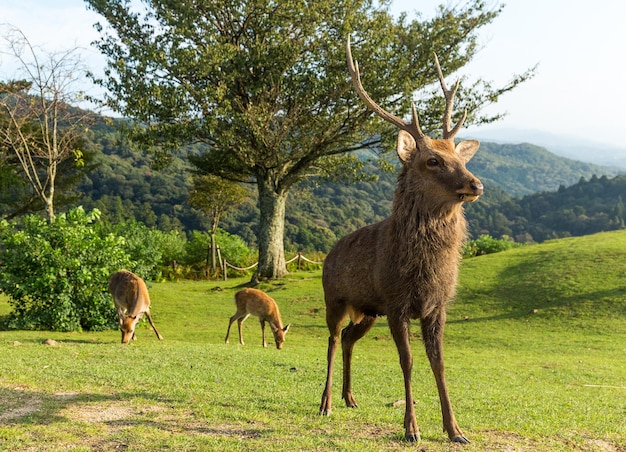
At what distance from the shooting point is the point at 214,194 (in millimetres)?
29734

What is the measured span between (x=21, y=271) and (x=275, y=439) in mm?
10974

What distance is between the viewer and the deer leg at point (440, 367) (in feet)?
15.4

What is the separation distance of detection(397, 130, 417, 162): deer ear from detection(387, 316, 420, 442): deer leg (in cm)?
136

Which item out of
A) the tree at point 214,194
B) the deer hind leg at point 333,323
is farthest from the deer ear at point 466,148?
the tree at point 214,194

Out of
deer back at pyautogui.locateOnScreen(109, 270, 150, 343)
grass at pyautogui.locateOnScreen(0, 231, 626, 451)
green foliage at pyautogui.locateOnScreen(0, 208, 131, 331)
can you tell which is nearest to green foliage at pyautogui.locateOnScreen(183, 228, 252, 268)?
grass at pyautogui.locateOnScreen(0, 231, 626, 451)

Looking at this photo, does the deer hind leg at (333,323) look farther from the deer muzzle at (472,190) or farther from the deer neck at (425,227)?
the deer muzzle at (472,190)

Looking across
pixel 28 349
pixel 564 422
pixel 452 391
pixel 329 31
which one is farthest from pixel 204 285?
pixel 564 422

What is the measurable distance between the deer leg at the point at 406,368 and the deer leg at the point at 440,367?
0.19 metres

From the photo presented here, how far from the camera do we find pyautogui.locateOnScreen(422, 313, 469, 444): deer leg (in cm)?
469

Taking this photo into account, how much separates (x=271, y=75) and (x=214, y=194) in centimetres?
1094

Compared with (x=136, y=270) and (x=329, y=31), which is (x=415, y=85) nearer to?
(x=329, y=31)

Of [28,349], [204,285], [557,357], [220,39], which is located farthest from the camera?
[204,285]

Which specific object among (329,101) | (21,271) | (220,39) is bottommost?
(21,271)

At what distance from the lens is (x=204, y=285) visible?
75.2ft
